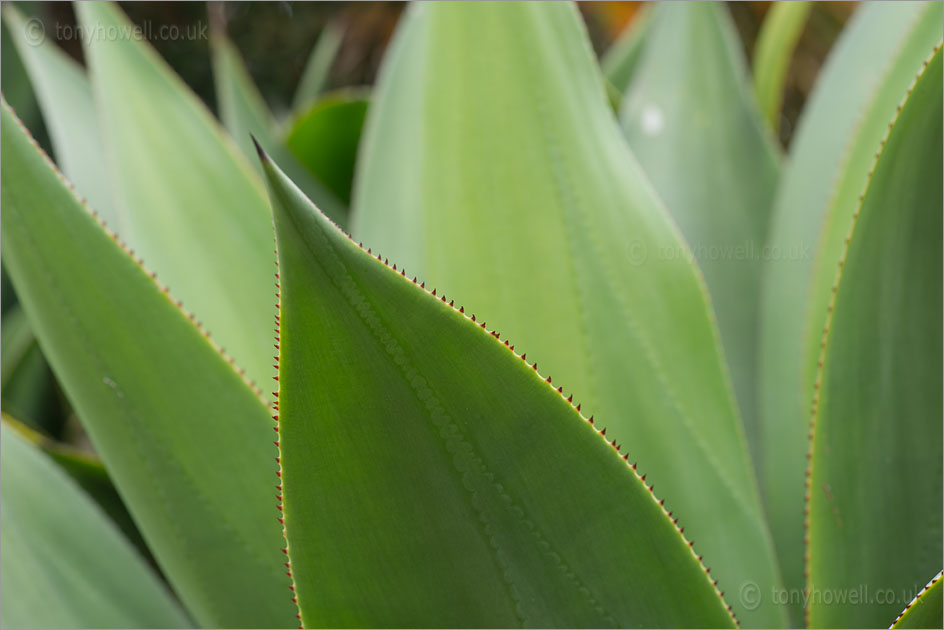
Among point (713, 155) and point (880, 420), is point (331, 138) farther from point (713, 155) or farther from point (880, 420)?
point (880, 420)

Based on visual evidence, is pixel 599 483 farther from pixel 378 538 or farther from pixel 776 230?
pixel 776 230

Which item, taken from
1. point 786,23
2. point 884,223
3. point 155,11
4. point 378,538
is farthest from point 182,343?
point 155,11

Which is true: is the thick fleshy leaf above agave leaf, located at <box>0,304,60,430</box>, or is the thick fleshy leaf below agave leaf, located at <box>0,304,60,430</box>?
above

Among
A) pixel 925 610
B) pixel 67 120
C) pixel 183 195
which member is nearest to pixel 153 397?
pixel 183 195

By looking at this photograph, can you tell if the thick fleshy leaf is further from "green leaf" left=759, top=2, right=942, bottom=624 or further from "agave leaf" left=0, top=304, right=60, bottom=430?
"green leaf" left=759, top=2, right=942, bottom=624

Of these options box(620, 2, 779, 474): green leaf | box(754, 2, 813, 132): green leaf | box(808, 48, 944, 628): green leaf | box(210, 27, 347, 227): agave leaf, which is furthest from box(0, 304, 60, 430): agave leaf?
box(754, 2, 813, 132): green leaf
